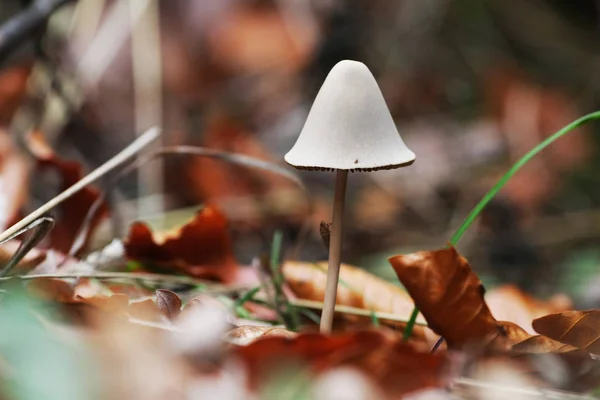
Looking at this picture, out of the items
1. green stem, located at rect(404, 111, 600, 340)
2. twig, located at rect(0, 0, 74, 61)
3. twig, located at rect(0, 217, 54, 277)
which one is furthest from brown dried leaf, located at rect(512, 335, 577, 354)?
twig, located at rect(0, 0, 74, 61)

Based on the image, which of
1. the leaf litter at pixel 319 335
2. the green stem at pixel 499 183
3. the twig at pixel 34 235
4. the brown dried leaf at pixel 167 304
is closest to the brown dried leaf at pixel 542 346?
the leaf litter at pixel 319 335

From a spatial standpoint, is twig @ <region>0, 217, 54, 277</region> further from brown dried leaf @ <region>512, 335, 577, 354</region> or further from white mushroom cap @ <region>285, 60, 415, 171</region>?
brown dried leaf @ <region>512, 335, 577, 354</region>

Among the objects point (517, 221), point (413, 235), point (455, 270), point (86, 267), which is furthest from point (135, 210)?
point (455, 270)

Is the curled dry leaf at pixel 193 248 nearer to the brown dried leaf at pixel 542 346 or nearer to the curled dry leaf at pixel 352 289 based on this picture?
the curled dry leaf at pixel 352 289

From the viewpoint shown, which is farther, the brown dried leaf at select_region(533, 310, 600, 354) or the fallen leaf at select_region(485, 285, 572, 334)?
the fallen leaf at select_region(485, 285, 572, 334)

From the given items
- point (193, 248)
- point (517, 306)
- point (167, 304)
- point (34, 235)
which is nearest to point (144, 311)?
point (167, 304)

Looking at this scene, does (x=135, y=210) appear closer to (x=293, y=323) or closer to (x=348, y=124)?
(x=293, y=323)
